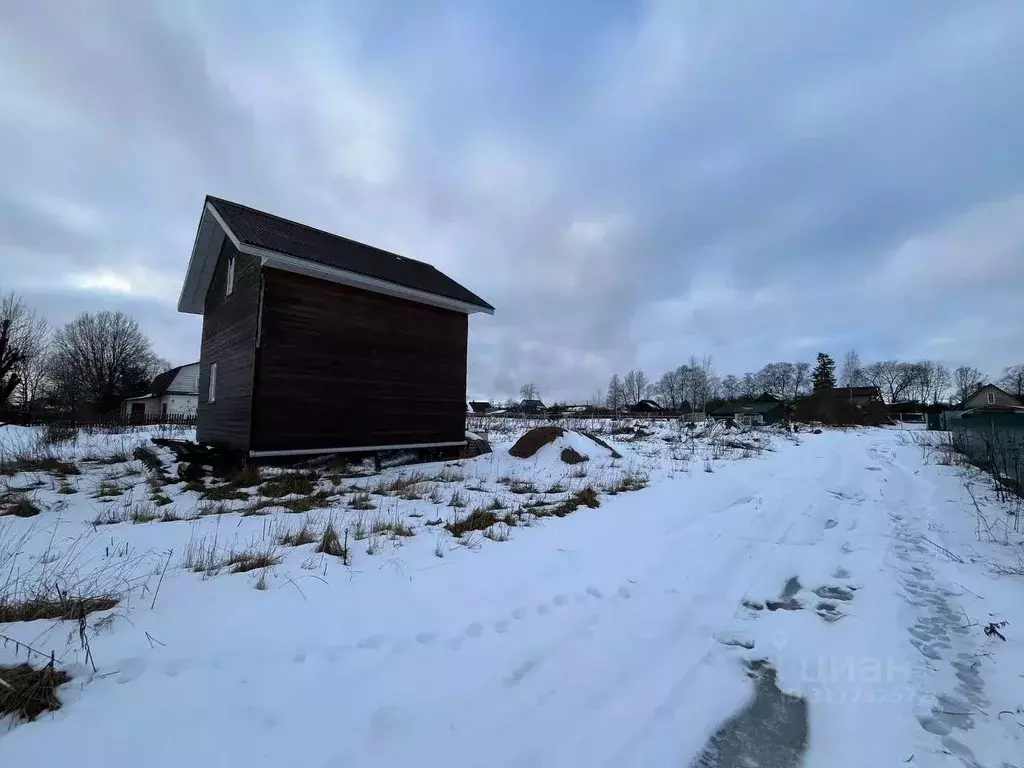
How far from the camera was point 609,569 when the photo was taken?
15.1 ft

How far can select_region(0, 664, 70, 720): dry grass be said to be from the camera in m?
2.14

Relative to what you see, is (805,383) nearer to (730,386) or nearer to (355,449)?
(730,386)

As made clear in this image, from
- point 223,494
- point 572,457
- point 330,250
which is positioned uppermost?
point 330,250

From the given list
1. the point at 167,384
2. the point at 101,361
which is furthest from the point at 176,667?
the point at 101,361

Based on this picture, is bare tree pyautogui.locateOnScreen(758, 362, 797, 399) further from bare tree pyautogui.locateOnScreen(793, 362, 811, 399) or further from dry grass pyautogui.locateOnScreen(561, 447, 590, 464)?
dry grass pyautogui.locateOnScreen(561, 447, 590, 464)

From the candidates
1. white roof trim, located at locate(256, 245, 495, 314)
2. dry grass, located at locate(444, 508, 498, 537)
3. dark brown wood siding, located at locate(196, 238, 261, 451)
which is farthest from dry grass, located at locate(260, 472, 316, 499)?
white roof trim, located at locate(256, 245, 495, 314)

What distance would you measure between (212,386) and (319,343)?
5156 mm

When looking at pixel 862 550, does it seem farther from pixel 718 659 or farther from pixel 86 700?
pixel 86 700

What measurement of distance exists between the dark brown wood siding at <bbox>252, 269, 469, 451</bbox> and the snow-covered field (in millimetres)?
4689

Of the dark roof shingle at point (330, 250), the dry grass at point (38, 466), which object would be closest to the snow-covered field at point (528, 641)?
the dry grass at point (38, 466)

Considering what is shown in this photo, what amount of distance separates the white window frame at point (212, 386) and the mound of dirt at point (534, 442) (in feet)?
31.2

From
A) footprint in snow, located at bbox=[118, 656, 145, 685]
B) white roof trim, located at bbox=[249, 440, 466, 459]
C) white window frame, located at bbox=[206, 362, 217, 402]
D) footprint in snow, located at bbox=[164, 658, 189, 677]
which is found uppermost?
white window frame, located at bbox=[206, 362, 217, 402]

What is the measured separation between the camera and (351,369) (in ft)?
40.3

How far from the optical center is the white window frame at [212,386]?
13891 millimetres
